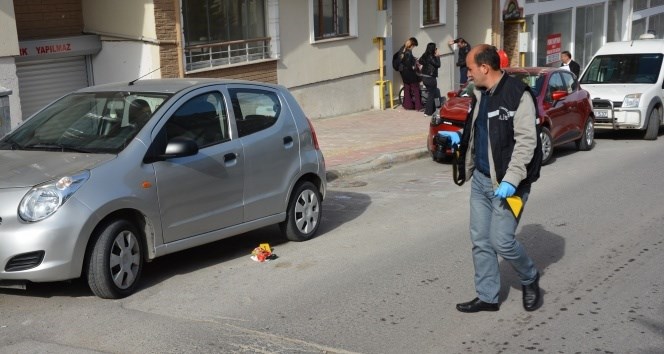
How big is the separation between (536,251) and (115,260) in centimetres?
380

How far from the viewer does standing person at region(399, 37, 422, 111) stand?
20.4 metres

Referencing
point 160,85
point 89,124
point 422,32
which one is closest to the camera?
point 89,124

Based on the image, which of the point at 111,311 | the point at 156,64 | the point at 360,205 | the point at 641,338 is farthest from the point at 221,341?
the point at 156,64

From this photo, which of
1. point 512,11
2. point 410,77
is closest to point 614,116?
point 410,77

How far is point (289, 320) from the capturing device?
614 cm

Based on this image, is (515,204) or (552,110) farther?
(552,110)

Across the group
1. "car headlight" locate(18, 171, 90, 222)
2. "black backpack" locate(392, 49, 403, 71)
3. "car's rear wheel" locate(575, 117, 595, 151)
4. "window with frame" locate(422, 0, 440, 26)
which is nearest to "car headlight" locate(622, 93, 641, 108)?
"car's rear wheel" locate(575, 117, 595, 151)

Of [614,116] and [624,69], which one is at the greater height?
[624,69]

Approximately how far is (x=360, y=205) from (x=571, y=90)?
6171mm

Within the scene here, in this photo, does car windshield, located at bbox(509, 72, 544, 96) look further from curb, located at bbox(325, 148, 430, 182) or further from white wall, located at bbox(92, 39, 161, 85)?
white wall, located at bbox(92, 39, 161, 85)

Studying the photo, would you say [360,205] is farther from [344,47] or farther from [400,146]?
[344,47]

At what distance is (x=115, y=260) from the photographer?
259 inches

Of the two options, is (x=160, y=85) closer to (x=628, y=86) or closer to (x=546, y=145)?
(x=546, y=145)

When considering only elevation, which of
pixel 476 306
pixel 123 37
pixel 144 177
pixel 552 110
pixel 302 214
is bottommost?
pixel 476 306
